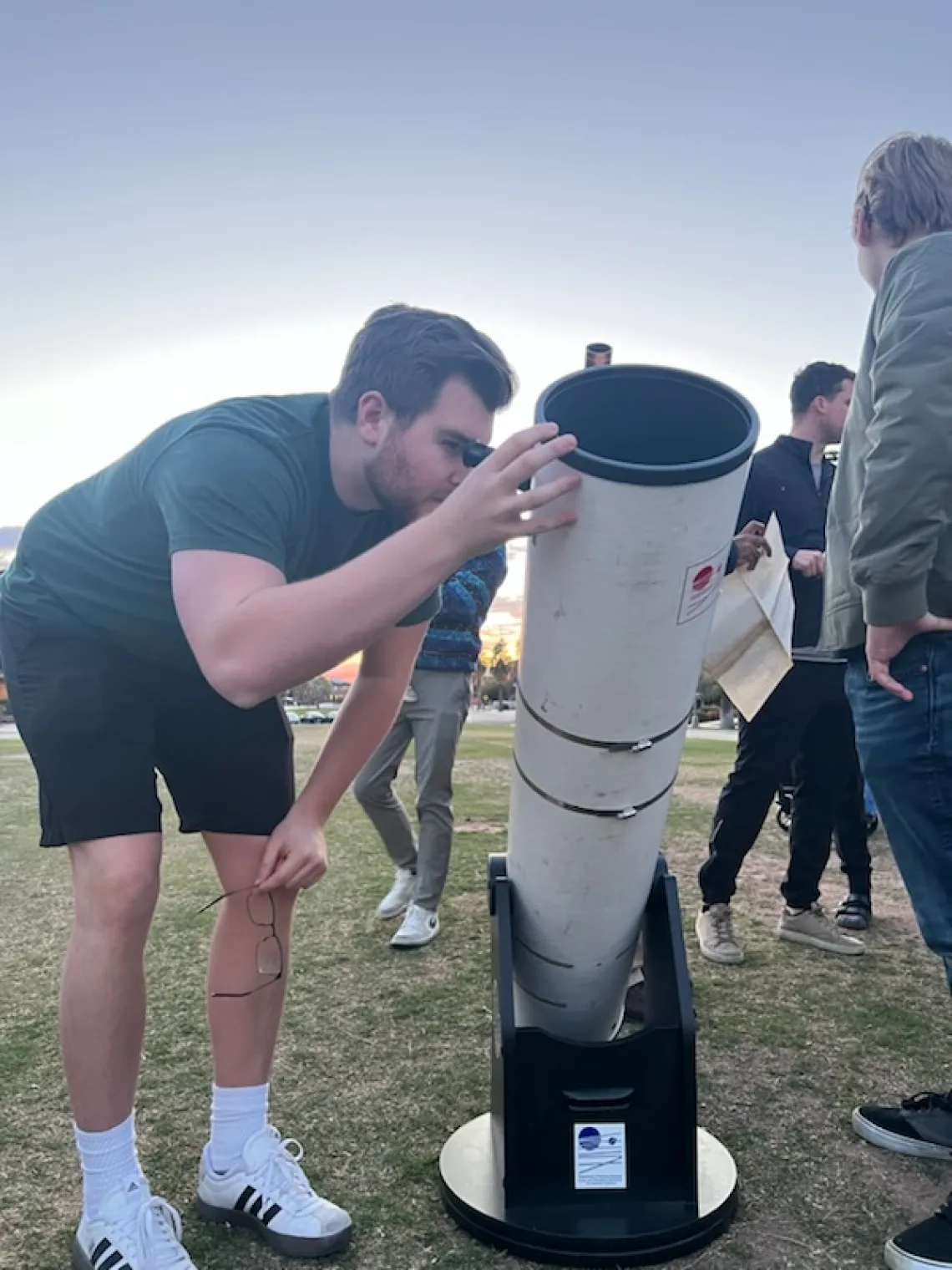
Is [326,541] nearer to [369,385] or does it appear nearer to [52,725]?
[369,385]

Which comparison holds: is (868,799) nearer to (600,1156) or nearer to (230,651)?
(600,1156)

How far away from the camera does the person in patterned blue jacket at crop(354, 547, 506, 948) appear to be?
12.6ft

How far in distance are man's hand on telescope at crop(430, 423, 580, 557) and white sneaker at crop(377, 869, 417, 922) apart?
2.81 meters

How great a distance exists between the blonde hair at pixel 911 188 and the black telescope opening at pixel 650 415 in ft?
2.26

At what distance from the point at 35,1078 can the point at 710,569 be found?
2.07 metres

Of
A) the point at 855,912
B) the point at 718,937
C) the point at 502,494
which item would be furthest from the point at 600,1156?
the point at 855,912

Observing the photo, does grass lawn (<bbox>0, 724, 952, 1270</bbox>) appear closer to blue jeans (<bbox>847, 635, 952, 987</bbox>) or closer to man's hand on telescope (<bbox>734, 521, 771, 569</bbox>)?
blue jeans (<bbox>847, 635, 952, 987</bbox>)

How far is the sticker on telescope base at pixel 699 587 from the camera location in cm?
156

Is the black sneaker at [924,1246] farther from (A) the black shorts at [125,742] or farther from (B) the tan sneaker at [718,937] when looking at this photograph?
(B) the tan sneaker at [718,937]

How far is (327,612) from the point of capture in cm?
137

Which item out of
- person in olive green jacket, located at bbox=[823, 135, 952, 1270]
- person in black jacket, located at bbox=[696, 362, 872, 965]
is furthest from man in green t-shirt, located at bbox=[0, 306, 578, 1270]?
person in black jacket, located at bbox=[696, 362, 872, 965]

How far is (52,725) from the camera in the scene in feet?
5.75

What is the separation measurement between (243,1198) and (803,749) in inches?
102

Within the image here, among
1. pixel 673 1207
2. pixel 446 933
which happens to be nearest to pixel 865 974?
pixel 446 933
